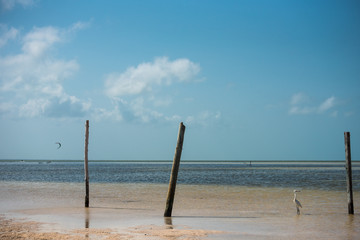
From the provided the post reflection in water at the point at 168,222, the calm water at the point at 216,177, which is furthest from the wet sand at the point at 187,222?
the calm water at the point at 216,177

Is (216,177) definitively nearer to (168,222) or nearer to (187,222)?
(187,222)

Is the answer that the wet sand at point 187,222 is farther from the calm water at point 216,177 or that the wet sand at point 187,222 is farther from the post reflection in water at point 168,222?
the calm water at point 216,177

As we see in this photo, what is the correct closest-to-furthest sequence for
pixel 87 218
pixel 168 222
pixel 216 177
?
pixel 168 222, pixel 87 218, pixel 216 177

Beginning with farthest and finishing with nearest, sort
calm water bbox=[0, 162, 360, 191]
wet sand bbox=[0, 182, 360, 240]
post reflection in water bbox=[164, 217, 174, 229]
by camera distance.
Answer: calm water bbox=[0, 162, 360, 191] < post reflection in water bbox=[164, 217, 174, 229] < wet sand bbox=[0, 182, 360, 240]

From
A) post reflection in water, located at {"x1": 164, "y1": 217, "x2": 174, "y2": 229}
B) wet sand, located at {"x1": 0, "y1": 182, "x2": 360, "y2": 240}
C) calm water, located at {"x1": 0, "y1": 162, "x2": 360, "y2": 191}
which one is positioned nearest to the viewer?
wet sand, located at {"x1": 0, "y1": 182, "x2": 360, "y2": 240}

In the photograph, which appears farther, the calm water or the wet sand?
the calm water

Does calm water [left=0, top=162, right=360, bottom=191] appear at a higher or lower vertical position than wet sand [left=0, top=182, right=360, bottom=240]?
lower

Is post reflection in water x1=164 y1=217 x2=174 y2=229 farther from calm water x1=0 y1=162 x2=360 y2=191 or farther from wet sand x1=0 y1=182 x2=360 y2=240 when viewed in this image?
calm water x1=0 y1=162 x2=360 y2=191

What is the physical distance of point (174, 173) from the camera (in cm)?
1302

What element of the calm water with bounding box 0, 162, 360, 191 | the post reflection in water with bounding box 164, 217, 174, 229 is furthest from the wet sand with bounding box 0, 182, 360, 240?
the calm water with bounding box 0, 162, 360, 191

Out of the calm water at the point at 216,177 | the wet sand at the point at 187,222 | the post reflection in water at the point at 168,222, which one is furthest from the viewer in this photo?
the calm water at the point at 216,177

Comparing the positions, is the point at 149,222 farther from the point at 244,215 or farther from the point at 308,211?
the point at 308,211

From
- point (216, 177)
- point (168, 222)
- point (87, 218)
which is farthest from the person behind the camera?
point (216, 177)

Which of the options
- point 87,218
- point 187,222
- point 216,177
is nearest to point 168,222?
point 187,222
